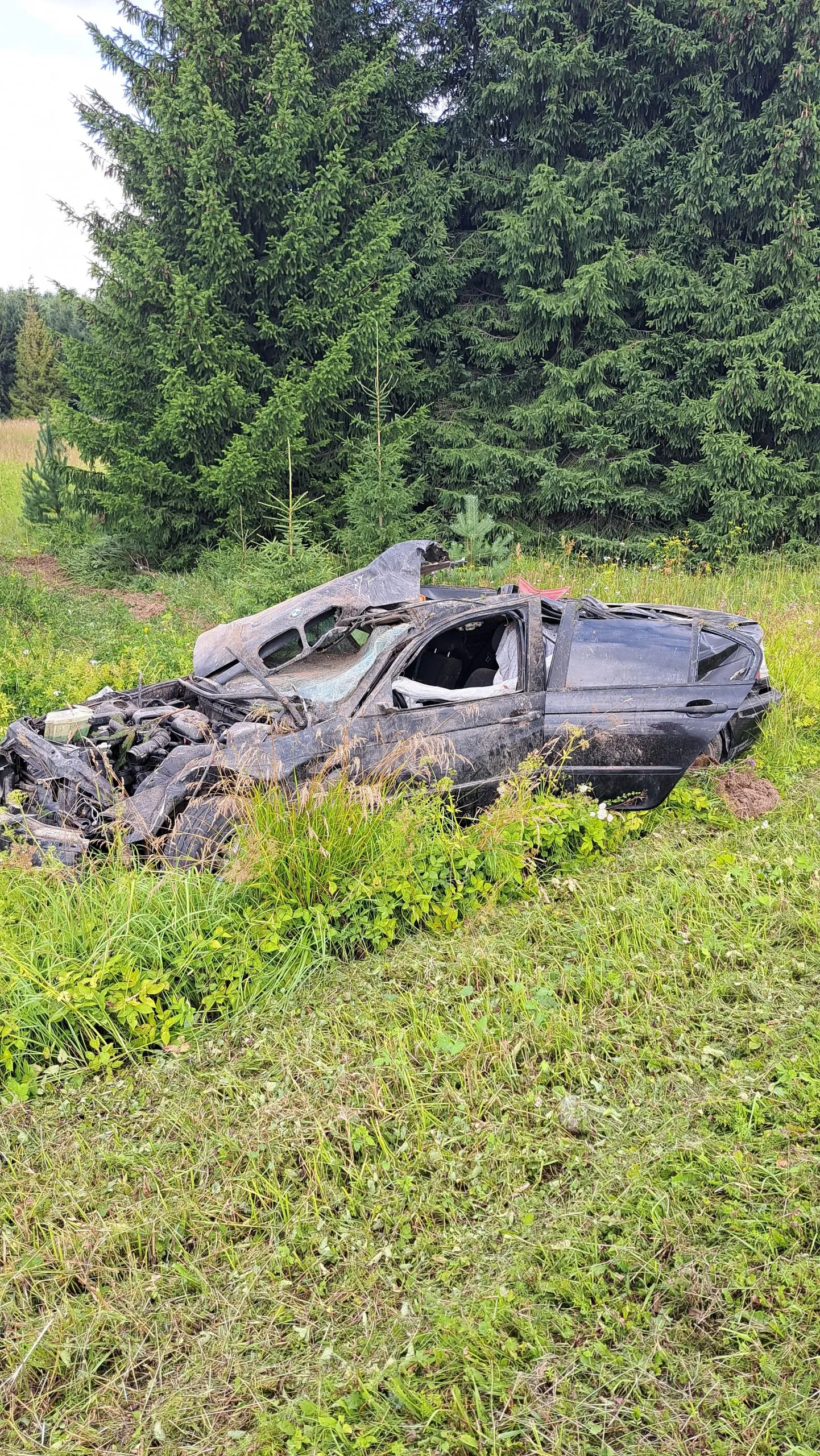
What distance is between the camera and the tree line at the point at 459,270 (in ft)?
36.3

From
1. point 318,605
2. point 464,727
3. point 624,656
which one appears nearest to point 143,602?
point 318,605

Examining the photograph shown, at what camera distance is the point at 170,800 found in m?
4.49

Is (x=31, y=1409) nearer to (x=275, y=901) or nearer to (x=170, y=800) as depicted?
(x=275, y=901)

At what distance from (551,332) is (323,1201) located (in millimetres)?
12328

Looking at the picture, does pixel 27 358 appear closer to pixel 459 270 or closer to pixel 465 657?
pixel 459 270

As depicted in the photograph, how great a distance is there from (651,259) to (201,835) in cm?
1124

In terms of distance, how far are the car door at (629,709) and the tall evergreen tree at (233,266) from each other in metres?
7.07

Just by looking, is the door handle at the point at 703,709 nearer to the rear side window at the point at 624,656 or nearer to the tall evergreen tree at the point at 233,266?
the rear side window at the point at 624,656

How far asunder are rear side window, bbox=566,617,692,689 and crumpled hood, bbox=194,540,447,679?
1.12 metres

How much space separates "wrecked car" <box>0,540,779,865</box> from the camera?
4555 mm

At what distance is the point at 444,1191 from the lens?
2.93 metres

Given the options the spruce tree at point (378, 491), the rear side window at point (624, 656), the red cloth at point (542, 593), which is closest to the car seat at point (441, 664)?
the red cloth at point (542, 593)

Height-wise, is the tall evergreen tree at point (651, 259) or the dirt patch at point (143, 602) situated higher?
the tall evergreen tree at point (651, 259)

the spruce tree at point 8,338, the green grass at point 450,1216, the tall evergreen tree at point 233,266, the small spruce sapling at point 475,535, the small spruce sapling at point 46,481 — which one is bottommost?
the green grass at point 450,1216
